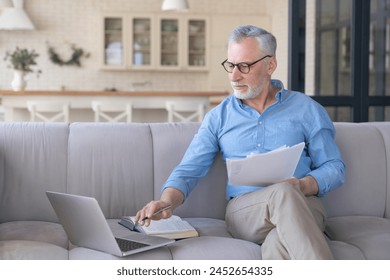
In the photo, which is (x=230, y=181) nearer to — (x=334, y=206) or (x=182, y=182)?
(x=182, y=182)

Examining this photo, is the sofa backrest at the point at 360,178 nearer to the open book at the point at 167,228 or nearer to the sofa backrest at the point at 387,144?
the sofa backrest at the point at 387,144

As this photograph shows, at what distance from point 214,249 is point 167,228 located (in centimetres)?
26

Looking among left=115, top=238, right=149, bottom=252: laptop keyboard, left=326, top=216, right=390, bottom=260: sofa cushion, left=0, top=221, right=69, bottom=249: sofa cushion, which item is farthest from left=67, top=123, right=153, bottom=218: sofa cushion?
left=326, top=216, right=390, bottom=260: sofa cushion

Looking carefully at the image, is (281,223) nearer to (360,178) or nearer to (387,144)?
(360,178)

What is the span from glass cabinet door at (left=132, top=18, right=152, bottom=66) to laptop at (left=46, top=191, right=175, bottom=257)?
7.78 m

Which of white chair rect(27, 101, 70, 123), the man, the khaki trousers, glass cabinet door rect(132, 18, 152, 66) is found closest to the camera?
the khaki trousers

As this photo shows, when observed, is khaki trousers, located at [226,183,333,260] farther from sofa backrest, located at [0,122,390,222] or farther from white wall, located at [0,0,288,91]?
white wall, located at [0,0,288,91]

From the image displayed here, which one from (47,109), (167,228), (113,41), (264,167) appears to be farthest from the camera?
(113,41)

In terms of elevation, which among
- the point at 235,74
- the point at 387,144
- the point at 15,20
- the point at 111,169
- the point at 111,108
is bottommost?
the point at 111,169

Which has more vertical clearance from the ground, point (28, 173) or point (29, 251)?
point (28, 173)

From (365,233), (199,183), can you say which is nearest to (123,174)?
(199,183)

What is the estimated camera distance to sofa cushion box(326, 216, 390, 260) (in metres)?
2.45

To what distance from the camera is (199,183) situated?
9.70 feet
